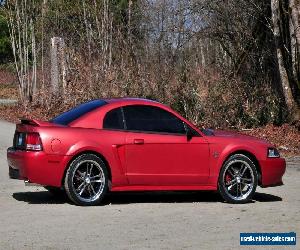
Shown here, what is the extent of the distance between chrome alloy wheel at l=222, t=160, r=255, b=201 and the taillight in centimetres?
274

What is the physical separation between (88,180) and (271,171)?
277cm

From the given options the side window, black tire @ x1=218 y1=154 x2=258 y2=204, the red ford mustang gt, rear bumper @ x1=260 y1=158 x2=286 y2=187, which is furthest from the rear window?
rear bumper @ x1=260 y1=158 x2=286 y2=187

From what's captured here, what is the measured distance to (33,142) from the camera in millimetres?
9828

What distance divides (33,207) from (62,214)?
776 mm

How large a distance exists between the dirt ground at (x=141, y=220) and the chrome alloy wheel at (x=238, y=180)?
0.21 m

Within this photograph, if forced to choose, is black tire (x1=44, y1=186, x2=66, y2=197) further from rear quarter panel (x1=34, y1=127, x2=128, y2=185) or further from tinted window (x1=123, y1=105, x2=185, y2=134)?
tinted window (x1=123, y1=105, x2=185, y2=134)

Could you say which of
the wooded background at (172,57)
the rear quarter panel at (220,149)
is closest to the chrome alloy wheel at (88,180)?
the rear quarter panel at (220,149)

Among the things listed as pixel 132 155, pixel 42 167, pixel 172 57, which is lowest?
pixel 42 167

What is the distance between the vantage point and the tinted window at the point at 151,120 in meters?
10.4

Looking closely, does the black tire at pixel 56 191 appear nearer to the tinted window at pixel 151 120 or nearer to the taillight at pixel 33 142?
the taillight at pixel 33 142

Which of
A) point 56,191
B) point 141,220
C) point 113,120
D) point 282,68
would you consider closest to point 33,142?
point 113,120

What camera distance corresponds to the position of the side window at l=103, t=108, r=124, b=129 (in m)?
10.3

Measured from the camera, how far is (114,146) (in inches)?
396

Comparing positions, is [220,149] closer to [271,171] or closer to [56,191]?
[271,171]
